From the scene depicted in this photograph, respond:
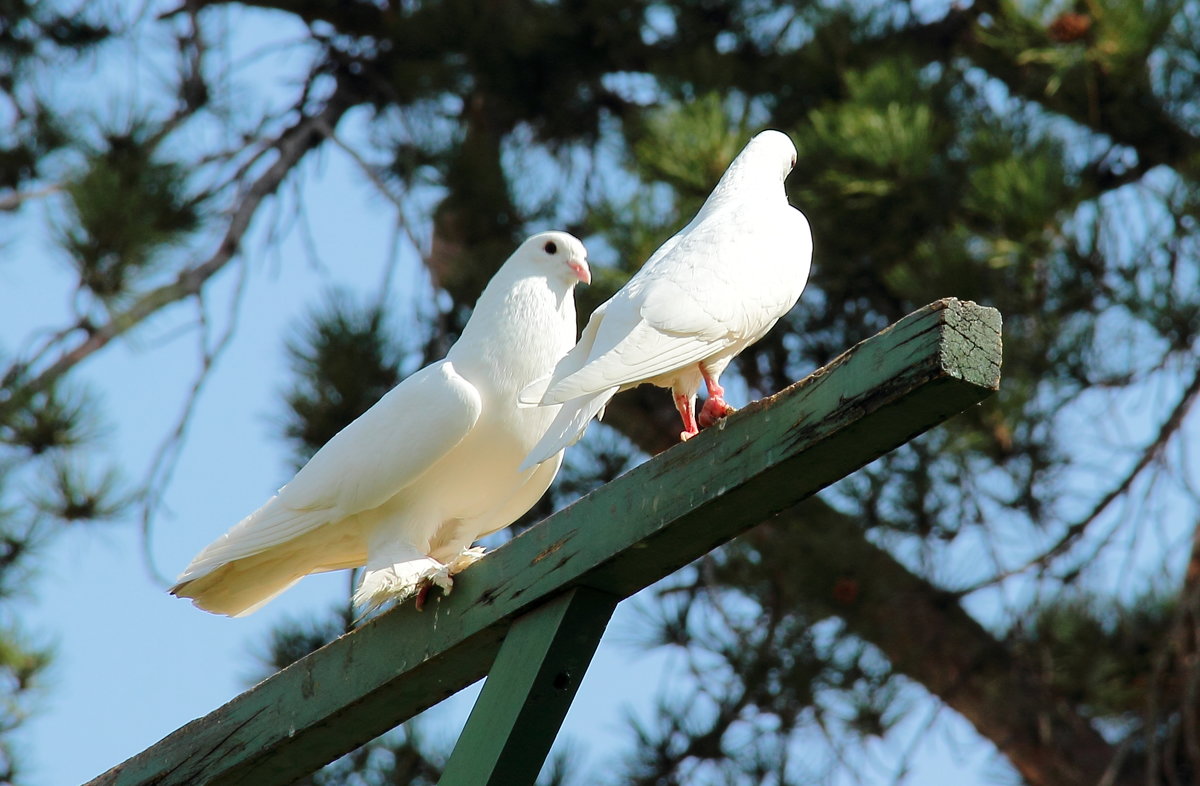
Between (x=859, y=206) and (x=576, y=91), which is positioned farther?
(x=576, y=91)

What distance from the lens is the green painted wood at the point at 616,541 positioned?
57.1 inches

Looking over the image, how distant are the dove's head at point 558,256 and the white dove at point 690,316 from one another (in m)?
0.36

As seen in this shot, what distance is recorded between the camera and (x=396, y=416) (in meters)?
2.45

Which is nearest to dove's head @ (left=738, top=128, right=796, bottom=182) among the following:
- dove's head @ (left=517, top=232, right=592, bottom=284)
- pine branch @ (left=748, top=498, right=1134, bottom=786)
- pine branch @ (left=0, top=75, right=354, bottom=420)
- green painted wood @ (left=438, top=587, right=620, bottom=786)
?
dove's head @ (left=517, top=232, right=592, bottom=284)

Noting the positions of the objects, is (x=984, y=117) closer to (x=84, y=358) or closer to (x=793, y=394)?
(x=84, y=358)

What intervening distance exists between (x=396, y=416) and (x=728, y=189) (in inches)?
27.1

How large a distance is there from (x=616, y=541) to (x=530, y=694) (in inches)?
8.0

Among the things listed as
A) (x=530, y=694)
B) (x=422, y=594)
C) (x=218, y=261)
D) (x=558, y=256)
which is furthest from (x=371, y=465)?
(x=218, y=261)

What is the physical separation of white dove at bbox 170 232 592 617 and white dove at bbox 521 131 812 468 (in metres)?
0.34

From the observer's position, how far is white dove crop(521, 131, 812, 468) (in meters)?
1.93

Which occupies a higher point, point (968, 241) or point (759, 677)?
point (968, 241)

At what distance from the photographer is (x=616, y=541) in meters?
1.68

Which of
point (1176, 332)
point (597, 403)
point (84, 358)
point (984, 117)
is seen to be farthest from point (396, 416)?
point (984, 117)

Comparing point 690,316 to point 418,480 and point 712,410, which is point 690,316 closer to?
point 712,410
